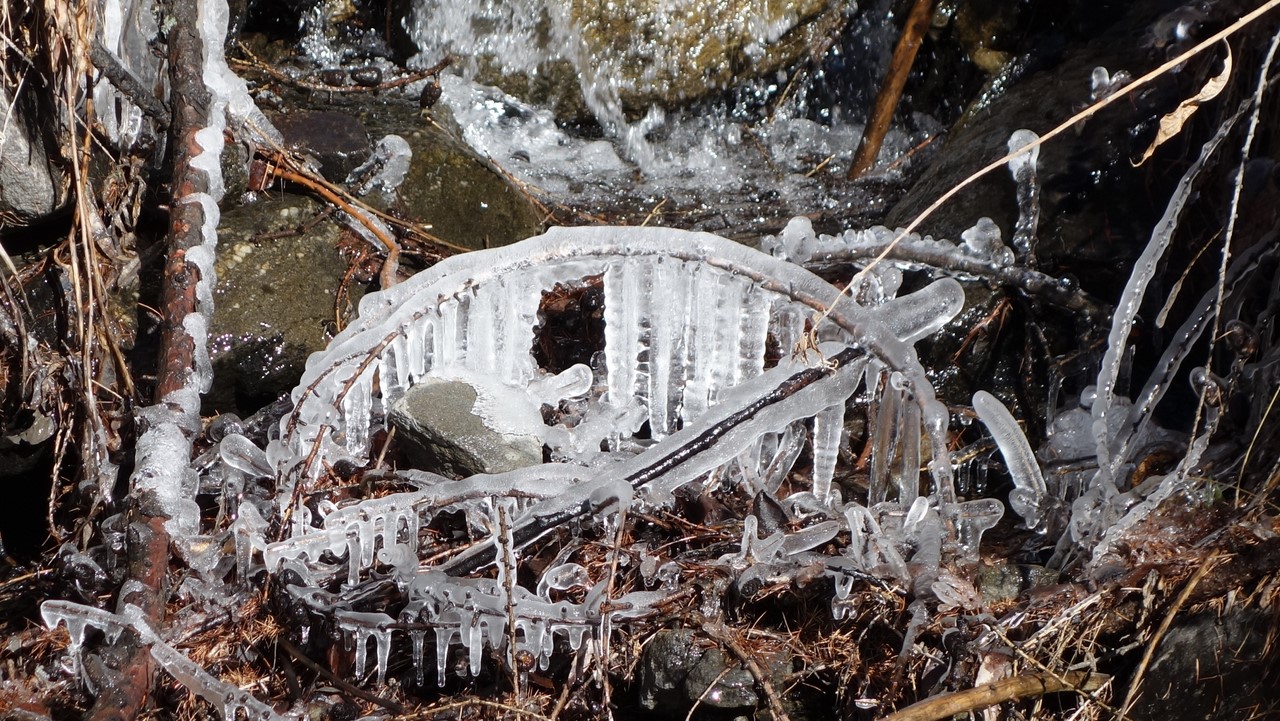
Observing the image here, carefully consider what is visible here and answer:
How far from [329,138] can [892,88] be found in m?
2.66

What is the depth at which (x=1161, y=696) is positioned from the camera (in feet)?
7.26

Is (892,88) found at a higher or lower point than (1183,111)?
higher

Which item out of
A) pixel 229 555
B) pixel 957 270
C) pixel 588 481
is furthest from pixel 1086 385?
pixel 229 555

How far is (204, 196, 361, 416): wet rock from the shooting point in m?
3.28

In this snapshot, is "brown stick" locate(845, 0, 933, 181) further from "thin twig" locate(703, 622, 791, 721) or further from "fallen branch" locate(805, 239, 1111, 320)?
"thin twig" locate(703, 622, 791, 721)

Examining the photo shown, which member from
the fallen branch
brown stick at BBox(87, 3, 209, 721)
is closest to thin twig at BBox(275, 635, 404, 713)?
brown stick at BBox(87, 3, 209, 721)

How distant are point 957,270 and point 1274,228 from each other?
91 centimetres

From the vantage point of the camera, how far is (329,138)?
4012 millimetres

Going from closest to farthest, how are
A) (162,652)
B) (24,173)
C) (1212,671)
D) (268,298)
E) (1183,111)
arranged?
(1183,111) → (1212,671) → (162,652) → (24,173) → (268,298)

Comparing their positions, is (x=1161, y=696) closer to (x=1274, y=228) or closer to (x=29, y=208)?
(x=1274, y=228)

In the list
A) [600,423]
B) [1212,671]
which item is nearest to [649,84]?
[600,423]

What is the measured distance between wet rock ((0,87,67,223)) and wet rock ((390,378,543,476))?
1.44 meters

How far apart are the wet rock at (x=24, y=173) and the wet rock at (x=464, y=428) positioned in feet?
4.72

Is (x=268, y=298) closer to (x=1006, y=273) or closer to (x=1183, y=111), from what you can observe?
(x=1006, y=273)
